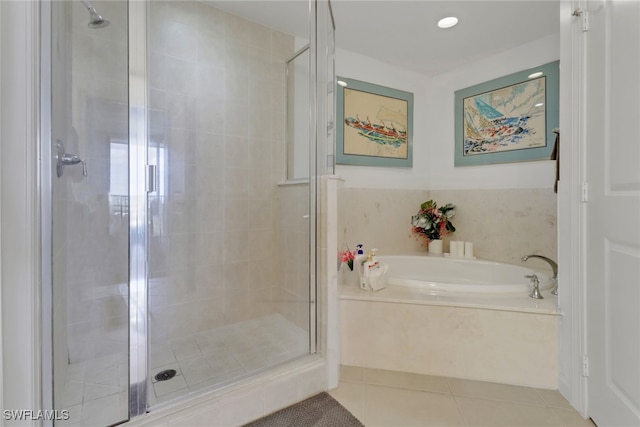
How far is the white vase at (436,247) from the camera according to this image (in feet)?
9.04

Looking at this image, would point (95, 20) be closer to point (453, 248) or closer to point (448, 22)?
point (448, 22)

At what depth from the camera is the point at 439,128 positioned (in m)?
2.93

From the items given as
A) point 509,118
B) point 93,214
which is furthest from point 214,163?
point 509,118

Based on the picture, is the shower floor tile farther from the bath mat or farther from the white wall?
the white wall

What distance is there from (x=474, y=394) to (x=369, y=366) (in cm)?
55

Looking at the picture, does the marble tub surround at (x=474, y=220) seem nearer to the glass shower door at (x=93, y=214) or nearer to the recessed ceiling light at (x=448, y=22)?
the recessed ceiling light at (x=448, y=22)

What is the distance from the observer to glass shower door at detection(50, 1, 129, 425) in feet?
3.64

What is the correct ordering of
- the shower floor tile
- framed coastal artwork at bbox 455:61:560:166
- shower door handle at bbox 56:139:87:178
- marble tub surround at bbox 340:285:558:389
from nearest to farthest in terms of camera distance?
shower door handle at bbox 56:139:87:178 → the shower floor tile → marble tub surround at bbox 340:285:558:389 → framed coastal artwork at bbox 455:61:560:166

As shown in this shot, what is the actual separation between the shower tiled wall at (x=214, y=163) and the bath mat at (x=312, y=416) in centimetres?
81

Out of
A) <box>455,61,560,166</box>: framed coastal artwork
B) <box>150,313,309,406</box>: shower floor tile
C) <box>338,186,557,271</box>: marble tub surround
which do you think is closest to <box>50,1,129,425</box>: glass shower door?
<box>150,313,309,406</box>: shower floor tile

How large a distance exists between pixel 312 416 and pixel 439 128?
8.87ft

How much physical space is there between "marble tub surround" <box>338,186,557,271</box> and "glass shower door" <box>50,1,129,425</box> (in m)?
1.48

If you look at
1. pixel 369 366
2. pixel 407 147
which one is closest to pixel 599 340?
pixel 369 366

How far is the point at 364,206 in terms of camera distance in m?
2.62
